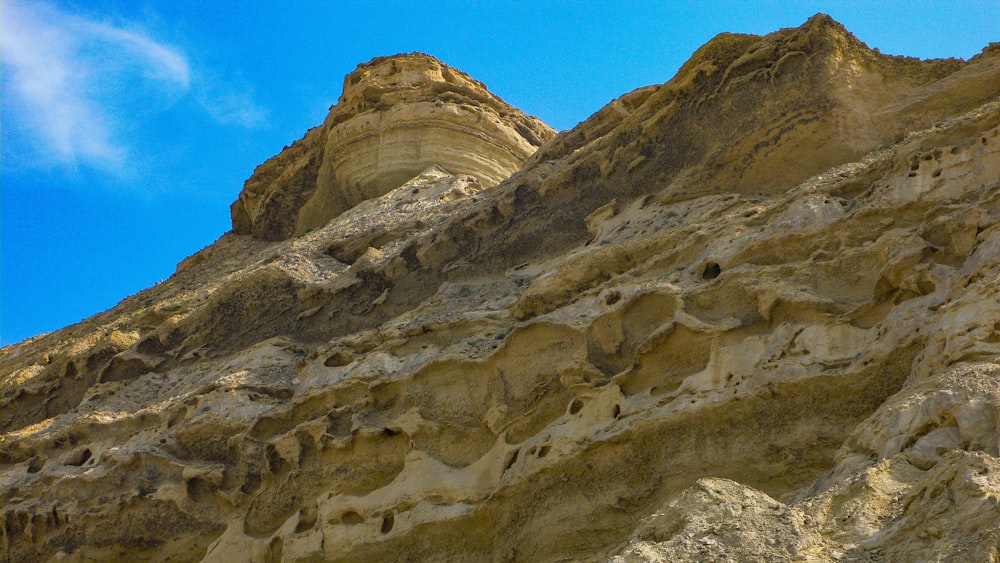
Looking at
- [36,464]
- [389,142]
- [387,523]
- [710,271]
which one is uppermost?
[389,142]

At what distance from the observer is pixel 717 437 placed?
9.66 meters

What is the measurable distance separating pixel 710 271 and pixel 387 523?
416cm

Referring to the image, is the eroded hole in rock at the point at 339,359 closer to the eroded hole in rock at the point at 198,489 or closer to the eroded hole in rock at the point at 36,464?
the eroded hole in rock at the point at 198,489

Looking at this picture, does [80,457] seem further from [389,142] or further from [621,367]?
[389,142]

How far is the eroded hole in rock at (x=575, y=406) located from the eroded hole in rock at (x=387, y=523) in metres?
2.09

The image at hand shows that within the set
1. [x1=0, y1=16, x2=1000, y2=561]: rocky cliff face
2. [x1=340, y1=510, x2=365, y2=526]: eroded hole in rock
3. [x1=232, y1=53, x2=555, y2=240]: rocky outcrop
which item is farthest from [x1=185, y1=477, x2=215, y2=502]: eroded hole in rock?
[x1=232, y1=53, x2=555, y2=240]: rocky outcrop

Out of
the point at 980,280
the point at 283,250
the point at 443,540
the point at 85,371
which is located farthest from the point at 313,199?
the point at 980,280

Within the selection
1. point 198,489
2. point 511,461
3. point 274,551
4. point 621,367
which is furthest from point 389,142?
point 511,461

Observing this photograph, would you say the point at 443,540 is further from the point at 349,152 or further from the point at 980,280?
the point at 349,152

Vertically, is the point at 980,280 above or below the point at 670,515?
above

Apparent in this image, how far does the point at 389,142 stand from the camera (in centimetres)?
2548

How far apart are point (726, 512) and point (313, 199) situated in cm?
2144

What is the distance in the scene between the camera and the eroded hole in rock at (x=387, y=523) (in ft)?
37.3

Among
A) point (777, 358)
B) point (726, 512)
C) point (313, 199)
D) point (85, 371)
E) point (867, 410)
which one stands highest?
point (313, 199)
